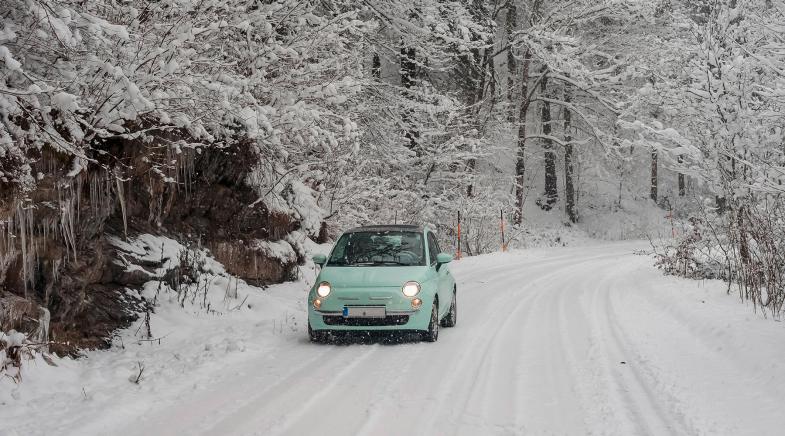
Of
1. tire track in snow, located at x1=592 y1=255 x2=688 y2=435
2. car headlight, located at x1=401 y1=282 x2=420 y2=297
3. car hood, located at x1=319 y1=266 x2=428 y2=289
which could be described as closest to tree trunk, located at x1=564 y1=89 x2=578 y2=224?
tire track in snow, located at x1=592 y1=255 x2=688 y2=435

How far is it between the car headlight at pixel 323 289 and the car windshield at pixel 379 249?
81cm

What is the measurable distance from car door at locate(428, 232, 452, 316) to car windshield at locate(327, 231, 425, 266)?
285 millimetres

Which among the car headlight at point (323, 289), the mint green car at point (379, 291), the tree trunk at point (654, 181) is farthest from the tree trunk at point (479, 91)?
the tree trunk at point (654, 181)

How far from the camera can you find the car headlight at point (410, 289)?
27.9 ft

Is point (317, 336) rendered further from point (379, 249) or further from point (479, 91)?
point (479, 91)

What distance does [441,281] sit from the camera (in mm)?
9562

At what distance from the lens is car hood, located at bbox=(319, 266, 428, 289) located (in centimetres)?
857

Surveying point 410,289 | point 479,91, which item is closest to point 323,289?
point 410,289

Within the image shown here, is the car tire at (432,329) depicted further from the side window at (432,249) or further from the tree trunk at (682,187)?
the tree trunk at (682,187)

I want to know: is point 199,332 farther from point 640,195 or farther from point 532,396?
point 640,195

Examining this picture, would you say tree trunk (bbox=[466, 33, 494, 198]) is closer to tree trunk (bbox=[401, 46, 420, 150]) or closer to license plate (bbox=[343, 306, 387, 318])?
tree trunk (bbox=[401, 46, 420, 150])

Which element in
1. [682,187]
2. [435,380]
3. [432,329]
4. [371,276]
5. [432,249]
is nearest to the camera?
[435,380]

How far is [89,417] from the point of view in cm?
523

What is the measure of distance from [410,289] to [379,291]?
0.42 m
